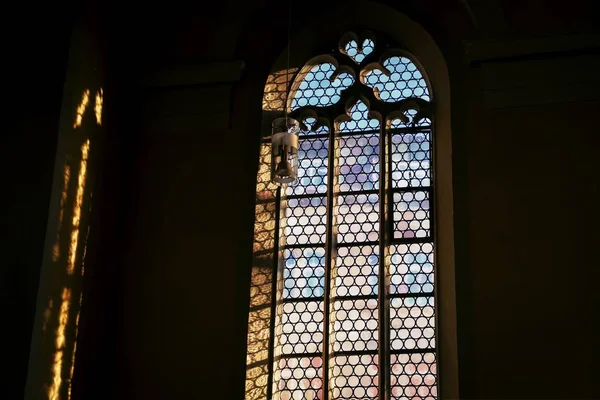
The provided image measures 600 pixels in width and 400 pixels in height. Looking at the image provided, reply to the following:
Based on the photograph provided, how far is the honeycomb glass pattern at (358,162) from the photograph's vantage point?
318 inches

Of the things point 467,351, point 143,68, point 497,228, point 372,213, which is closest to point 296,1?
point 143,68

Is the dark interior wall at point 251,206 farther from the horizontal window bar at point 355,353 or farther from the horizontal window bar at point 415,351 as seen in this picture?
the horizontal window bar at point 355,353

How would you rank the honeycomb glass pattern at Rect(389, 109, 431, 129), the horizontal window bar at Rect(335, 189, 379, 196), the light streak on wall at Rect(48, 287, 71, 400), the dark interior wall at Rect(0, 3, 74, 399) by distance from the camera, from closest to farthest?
1. the dark interior wall at Rect(0, 3, 74, 399)
2. the light streak on wall at Rect(48, 287, 71, 400)
3. the horizontal window bar at Rect(335, 189, 379, 196)
4. the honeycomb glass pattern at Rect(389, 109, 431, 129)

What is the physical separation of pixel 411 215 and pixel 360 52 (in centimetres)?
137

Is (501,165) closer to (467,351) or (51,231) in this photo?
(467,351)

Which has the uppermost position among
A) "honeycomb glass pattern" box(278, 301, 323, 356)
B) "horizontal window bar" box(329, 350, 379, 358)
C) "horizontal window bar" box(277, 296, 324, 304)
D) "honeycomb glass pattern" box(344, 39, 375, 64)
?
"honeycomb glass pattern" box(344, 39, 375, 64)

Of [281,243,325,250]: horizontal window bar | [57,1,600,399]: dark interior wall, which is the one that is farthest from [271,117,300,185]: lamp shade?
[281,243,325,250]: horizontal window bar

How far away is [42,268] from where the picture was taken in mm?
7020

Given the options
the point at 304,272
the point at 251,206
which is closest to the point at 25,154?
the point at 251,206

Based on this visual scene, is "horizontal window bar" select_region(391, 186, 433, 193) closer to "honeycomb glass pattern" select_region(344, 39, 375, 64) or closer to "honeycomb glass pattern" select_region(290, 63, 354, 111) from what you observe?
"honeycomb glass pattern" select_region(290, 63, 354, 111)

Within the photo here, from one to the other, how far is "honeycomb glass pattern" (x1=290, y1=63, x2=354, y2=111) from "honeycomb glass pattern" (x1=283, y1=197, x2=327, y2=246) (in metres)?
0.76

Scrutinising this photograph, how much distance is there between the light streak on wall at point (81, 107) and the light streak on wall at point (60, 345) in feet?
3.67

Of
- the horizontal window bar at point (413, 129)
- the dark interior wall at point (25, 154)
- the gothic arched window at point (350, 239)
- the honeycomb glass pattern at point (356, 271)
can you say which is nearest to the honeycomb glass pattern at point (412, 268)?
the gothic arched window at point (350, 239)

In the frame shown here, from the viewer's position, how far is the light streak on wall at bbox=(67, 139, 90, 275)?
7.34 m
